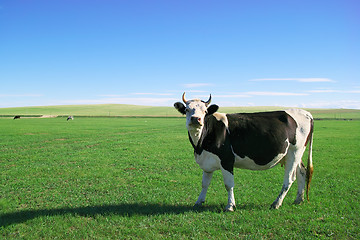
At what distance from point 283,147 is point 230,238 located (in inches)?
117

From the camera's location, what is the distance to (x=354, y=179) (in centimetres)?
1141

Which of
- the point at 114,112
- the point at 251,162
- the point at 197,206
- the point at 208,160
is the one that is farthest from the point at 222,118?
the point at 114,112

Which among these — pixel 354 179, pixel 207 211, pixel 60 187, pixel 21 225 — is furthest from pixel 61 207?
pixel 354 179

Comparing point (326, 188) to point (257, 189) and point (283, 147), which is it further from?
point (283, 147)

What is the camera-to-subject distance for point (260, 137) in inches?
304

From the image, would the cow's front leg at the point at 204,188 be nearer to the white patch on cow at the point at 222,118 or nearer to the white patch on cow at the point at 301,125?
the white patch on cow at the point at 222,118

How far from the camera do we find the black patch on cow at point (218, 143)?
7.58 metres

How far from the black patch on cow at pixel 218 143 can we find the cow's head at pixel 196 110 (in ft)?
1.38

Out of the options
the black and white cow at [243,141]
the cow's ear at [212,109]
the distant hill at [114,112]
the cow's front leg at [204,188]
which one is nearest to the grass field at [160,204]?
the cow's front leg at [204,188]

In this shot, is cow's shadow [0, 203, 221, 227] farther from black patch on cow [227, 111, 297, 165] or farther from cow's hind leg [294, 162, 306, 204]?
cow's hind leg [294, 162, 306, 204]

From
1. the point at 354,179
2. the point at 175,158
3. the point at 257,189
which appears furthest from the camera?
the point at 175,158

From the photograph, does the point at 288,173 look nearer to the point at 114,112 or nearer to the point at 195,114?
the point at 195,114

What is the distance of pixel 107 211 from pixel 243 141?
4.07 m

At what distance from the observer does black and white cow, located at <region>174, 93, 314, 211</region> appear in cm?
759
